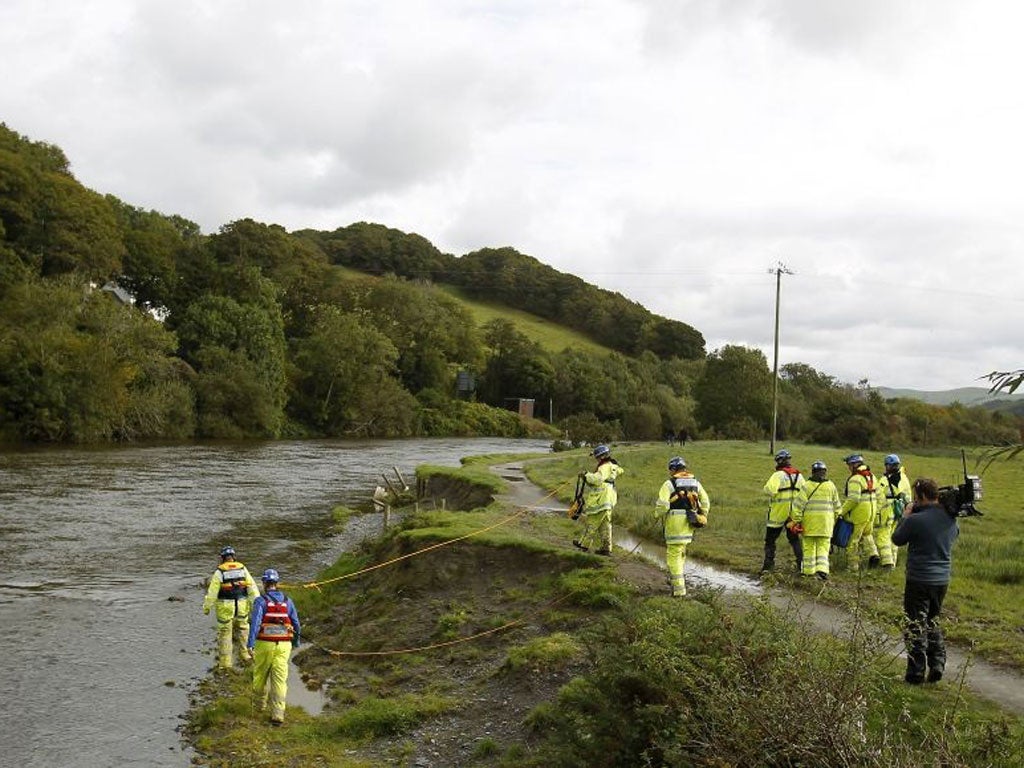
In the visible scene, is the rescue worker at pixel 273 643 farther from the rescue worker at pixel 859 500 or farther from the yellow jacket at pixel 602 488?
the rescue worker at pixel 859 500

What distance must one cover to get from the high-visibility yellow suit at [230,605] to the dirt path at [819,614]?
708 cm

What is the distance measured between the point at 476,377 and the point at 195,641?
95.0 meters

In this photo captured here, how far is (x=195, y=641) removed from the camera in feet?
51.8

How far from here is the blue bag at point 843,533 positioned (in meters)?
15.5

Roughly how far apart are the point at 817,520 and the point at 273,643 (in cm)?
965

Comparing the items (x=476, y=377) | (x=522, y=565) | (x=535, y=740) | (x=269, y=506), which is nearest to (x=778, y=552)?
(x=522, y=565)

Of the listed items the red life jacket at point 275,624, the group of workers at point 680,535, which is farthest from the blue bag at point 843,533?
the red life jacket at point 275,624

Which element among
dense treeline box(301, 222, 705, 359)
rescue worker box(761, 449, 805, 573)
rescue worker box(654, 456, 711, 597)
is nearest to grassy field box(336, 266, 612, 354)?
dense treeline box(301, 222, 705, 359)

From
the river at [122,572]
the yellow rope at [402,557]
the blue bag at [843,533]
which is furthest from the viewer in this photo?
the yellow rope at [402,557]

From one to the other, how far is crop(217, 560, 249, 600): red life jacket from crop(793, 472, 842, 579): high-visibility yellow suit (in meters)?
10.5

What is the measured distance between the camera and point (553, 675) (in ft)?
37.7

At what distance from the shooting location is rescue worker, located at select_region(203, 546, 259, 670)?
14.7m

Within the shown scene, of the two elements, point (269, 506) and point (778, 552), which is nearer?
point (778, 552)

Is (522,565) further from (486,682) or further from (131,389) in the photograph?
(131,389)
